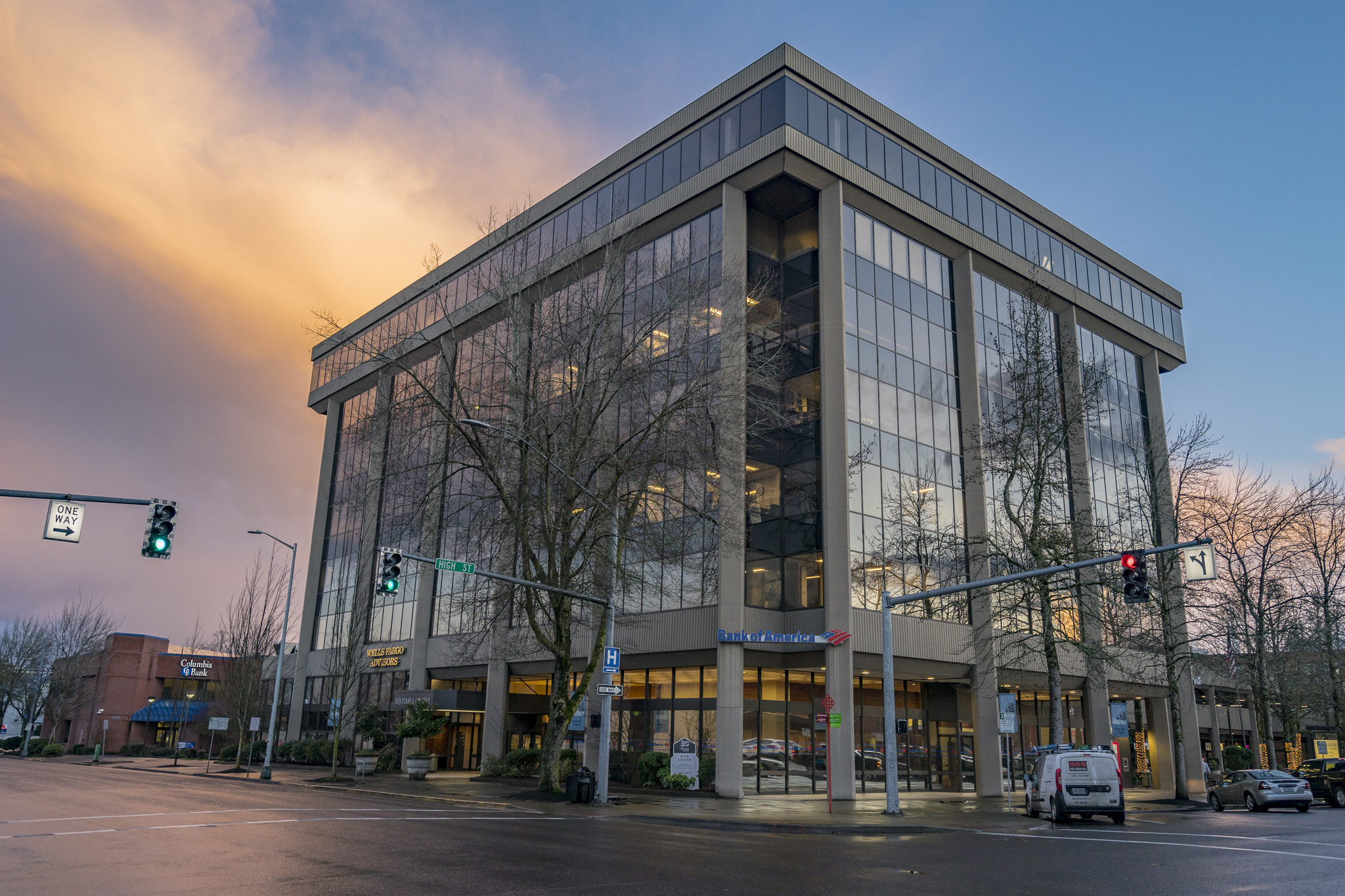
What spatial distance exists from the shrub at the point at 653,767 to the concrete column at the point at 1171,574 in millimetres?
19555

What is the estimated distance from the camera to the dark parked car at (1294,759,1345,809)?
104 feet

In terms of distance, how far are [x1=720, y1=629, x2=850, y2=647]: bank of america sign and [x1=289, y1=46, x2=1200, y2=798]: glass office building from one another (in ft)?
0.28

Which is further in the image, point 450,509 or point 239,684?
point 239,684

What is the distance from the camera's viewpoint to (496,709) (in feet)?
145

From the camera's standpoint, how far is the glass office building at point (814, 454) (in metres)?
33.7

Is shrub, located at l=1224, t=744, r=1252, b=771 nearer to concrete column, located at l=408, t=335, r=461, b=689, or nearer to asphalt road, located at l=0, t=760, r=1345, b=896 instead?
asphalt road, located at l=0, t=760, r=1345, b=896

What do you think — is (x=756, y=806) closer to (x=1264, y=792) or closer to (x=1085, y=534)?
(x=1264, y=792)

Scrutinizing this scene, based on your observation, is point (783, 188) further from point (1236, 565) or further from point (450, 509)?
point (1236, 565)

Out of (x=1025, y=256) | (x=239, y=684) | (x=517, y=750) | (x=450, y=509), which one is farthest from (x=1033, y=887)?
(x=239, y=684)

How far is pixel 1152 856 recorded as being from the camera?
571 inches

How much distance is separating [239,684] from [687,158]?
40.6 meters

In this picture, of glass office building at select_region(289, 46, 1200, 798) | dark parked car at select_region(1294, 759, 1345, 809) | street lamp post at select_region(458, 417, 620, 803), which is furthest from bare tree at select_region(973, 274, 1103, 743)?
street lamp post at select_region(458, 417, 620, 803)

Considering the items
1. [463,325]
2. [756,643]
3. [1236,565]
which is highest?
[463,325]

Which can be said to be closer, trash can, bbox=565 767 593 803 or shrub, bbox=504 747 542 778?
trash can, bbox=565 767 593 803
